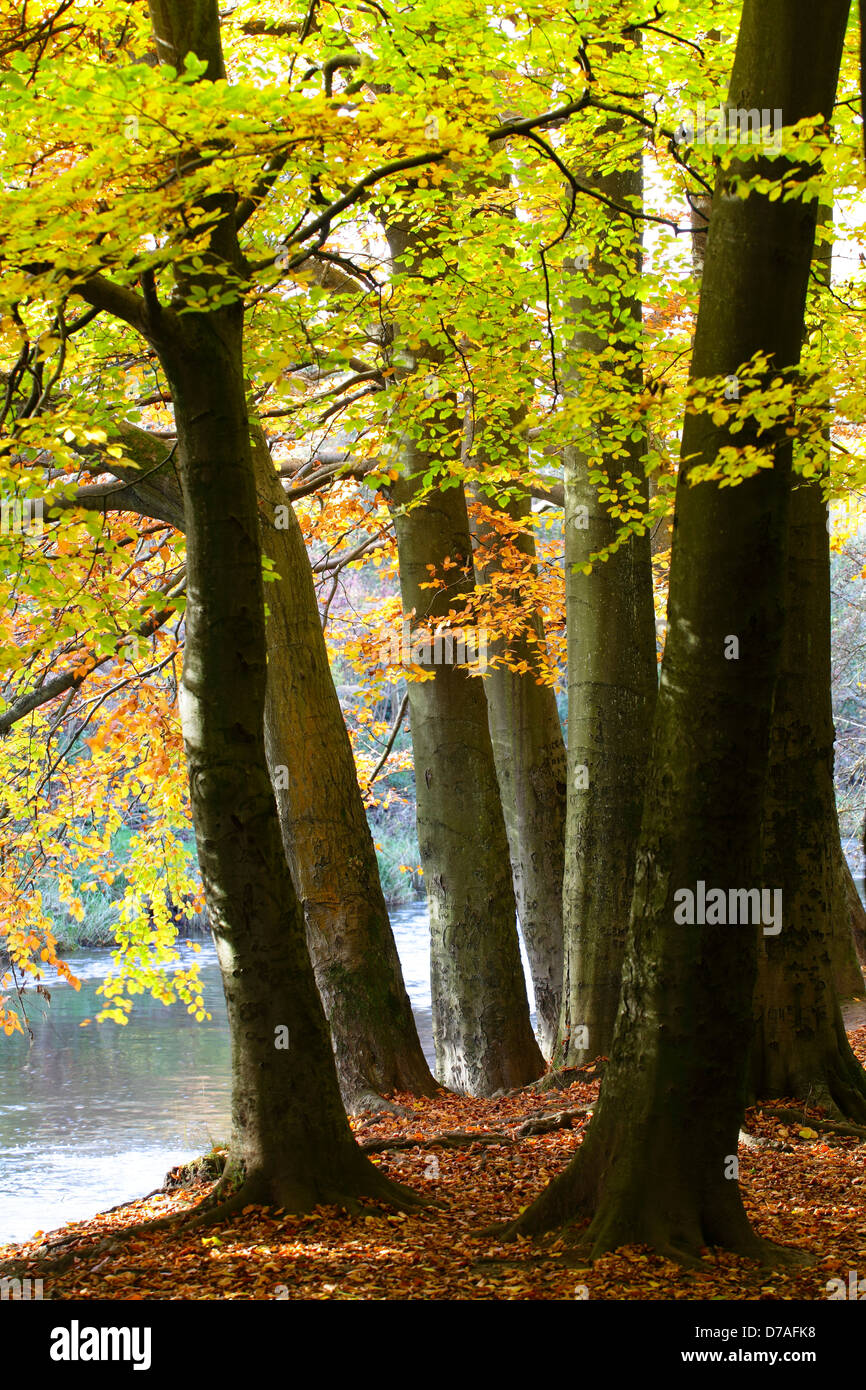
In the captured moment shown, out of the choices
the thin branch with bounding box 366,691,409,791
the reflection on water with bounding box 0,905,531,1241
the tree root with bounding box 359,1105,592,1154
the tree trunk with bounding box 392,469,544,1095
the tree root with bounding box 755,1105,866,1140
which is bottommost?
the reflection on water with bounding box 0,905,531,1241

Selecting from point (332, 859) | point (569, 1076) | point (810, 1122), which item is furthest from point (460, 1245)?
point (332, 859)

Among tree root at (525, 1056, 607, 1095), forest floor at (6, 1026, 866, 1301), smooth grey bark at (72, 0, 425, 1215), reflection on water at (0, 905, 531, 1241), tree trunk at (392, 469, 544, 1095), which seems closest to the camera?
forest floor at (6, 1026, 866, 1301)

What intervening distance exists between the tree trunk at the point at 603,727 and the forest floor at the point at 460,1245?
1690 mm

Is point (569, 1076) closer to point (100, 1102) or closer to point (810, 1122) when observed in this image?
point (810, 1122)

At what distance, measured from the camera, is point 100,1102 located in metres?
13.3

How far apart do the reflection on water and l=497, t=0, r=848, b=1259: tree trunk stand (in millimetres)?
6913

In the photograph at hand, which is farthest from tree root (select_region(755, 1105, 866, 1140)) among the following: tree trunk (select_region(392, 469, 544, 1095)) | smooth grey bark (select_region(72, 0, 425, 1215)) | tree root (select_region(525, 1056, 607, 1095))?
tree trunk (select_region(392, 469, 544, 1095))

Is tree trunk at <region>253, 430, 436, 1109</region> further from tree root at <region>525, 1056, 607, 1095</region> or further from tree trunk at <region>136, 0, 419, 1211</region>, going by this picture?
tree trunk at <region>136, 0, 419, 1211</region>

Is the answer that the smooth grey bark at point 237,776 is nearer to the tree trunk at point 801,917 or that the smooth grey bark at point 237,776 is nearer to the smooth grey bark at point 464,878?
the tree trunk at point 801,917

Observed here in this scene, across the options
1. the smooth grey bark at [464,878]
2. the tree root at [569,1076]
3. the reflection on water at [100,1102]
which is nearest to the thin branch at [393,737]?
the smooth grey bark at [464,878]

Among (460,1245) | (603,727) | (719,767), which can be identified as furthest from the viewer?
(603,727)

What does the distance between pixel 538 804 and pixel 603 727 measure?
2034mm

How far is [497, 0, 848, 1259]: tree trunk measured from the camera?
4094mm
